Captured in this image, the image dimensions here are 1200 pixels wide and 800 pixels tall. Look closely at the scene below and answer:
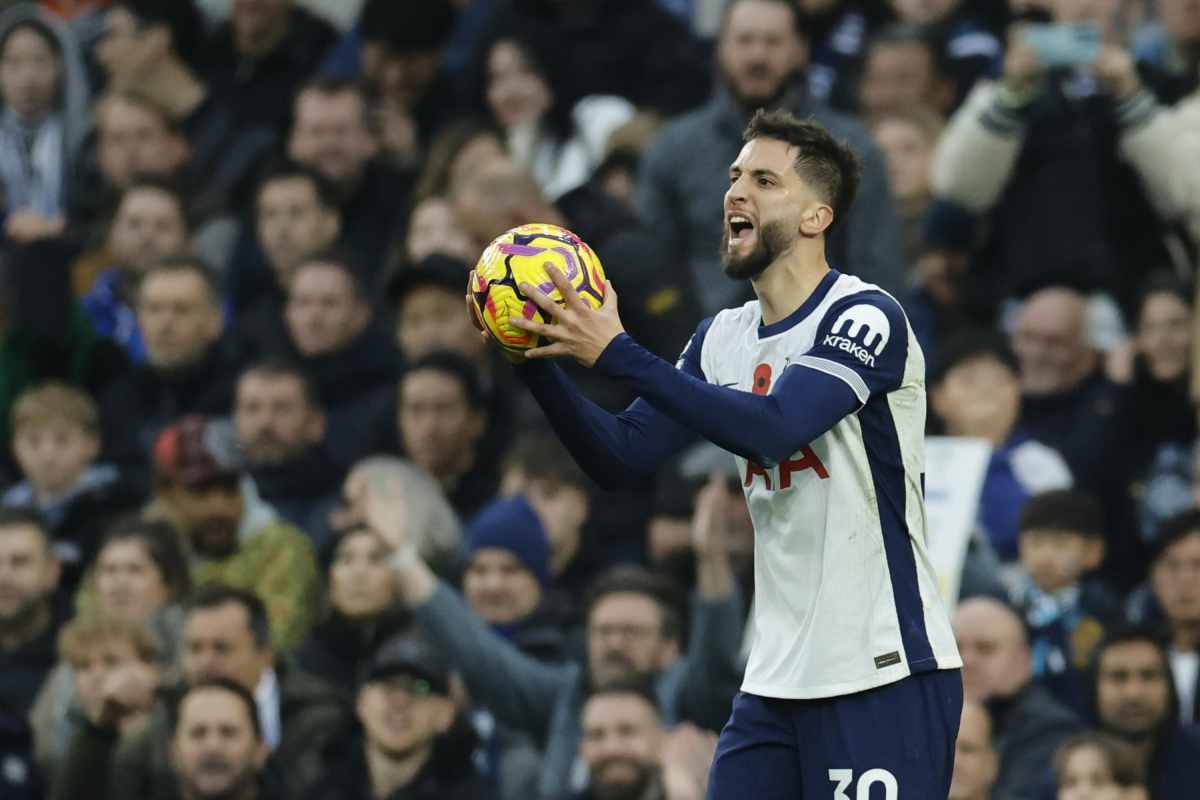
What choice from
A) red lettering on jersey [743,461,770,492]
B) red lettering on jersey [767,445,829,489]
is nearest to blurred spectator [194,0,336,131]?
red lettering on jersey [743,461,770,492]

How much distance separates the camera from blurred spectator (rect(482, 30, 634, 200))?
13.2m

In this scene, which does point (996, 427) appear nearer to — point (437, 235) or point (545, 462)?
point (545, 462)

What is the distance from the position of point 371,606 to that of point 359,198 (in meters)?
3.54

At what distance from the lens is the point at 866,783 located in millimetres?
6398

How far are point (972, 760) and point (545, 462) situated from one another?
255 cm

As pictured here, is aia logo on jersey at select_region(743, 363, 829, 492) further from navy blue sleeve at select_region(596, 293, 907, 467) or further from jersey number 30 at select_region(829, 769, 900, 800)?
jersey number 30 at select_region(829, 769, 900, 800)

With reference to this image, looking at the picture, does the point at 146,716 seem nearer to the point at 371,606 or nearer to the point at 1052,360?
the point at 371,606

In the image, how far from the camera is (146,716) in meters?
10.2

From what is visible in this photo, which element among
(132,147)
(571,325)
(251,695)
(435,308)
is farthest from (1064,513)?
(132,147)

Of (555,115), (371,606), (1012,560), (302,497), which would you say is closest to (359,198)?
(555,115)

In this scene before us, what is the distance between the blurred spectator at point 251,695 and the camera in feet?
32.6

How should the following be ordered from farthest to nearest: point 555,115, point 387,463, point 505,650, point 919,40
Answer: point 555,115, point 919,40, point 387,463, point 505,650

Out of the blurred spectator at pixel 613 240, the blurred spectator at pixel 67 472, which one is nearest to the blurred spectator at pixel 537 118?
the blurred spectator at pixel 613 240

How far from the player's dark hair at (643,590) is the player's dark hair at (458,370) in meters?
1.35
